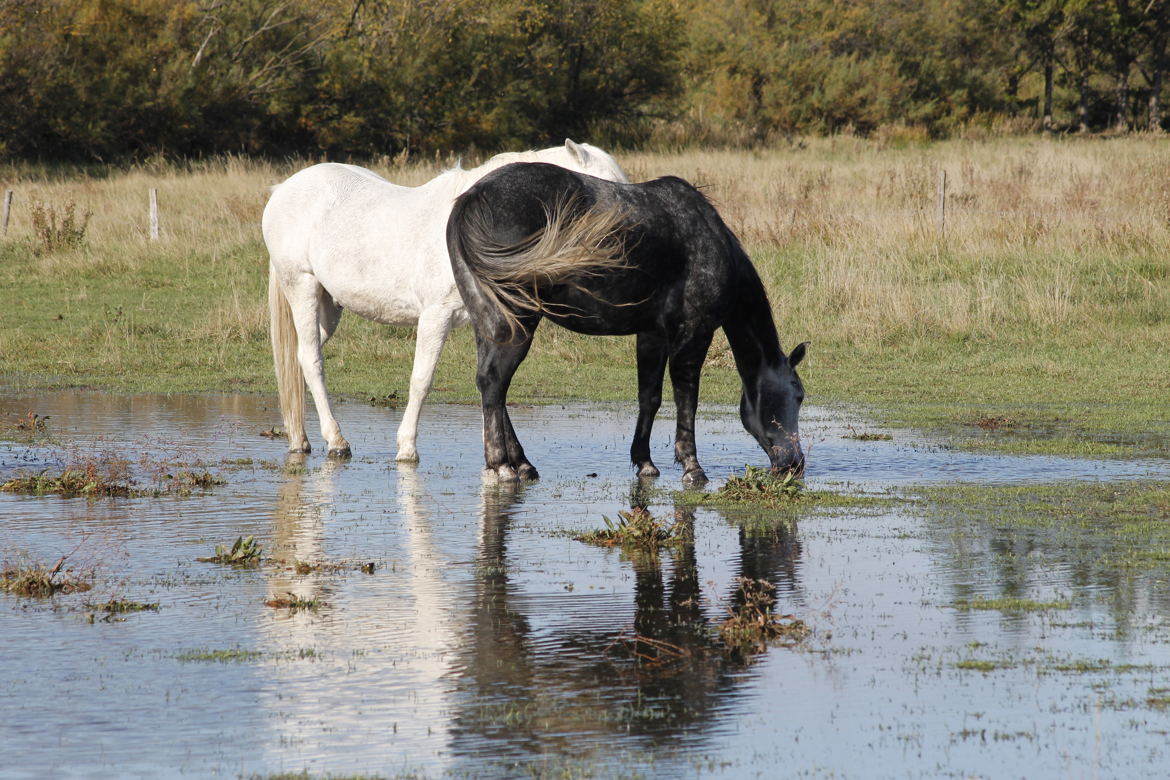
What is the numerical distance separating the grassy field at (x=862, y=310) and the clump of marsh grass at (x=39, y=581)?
6534 mm

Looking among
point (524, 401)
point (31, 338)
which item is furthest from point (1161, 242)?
point (31, 338)

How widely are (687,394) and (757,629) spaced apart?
13.5 ft

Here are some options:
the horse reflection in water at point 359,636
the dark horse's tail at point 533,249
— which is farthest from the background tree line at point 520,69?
the horse reflection in water at point 359,636

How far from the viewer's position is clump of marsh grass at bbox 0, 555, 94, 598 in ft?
19.0

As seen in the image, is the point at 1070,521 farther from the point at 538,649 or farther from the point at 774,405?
the point at 538,649

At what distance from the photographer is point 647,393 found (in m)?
9.25

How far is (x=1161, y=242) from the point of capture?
18703 mm

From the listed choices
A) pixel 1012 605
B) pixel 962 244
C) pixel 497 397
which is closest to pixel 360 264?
pixel 497 397

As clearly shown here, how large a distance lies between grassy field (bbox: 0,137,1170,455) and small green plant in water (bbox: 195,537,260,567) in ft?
18.9

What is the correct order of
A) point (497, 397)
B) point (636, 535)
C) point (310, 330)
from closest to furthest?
point (636, 535) < point (497, 397) < point (310, 330)

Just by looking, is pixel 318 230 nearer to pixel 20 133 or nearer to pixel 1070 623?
pixel 1070 623

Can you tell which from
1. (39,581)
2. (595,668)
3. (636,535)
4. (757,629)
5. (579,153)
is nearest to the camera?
(595,668)

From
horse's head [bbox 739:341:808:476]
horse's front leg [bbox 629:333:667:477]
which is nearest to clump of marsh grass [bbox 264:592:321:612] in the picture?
horse's front leg [bbox 629:333:667:477]

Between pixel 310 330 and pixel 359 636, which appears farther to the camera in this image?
pixel 310 330
